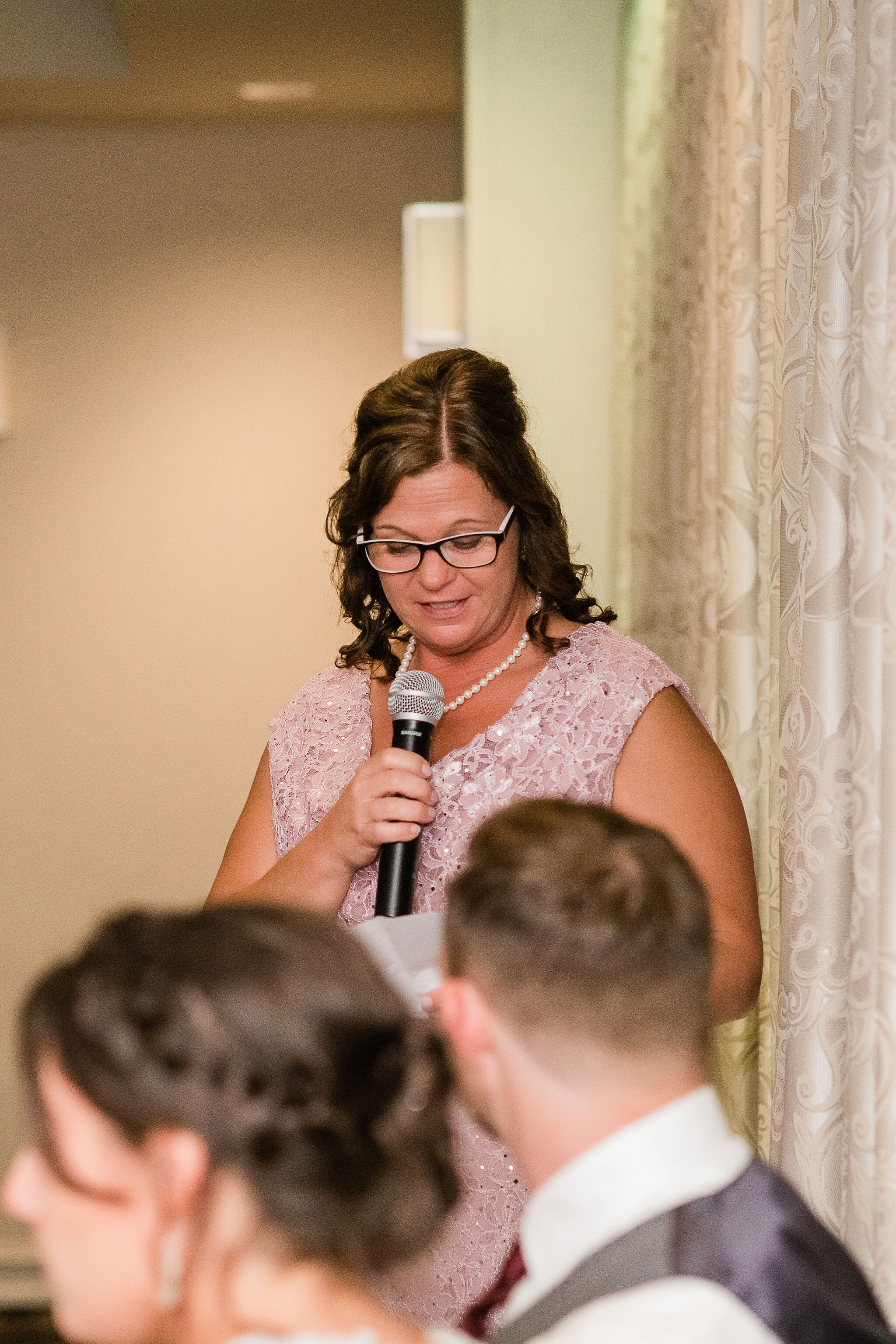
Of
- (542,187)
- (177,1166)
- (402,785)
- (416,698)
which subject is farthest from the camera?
(542,187)

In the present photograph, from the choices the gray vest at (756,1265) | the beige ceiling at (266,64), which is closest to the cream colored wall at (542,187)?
the beige ceiling at (266,64)

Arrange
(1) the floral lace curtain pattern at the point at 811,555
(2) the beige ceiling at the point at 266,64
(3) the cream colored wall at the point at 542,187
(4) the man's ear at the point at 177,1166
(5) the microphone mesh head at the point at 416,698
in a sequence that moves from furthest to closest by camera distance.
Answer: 1. (2) the beige ceiling at the point at 266,64
2. (3) the cream colored wall at the point at 542,187
3. (5) the microphone mesh head at the point at 416,698
4. (1) the floral lace curtain pattern at the point at 811,555
5. (4) the man's ear at the point at 177,1166

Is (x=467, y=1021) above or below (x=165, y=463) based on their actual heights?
below

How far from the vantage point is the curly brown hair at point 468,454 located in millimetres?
1771

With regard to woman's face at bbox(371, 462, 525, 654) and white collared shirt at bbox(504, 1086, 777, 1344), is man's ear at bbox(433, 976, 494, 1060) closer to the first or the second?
white collared shirt at bbox(504, 1086, 777, 1344)

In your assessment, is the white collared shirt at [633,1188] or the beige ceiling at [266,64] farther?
the beige ceiling at [266,64]

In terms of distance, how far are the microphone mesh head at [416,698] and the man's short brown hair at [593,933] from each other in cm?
68

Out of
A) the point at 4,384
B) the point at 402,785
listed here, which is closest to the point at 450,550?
the point at 402,785

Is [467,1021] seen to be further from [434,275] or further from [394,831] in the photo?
[434,275]

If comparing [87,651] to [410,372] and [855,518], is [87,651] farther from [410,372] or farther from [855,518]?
[855,518]

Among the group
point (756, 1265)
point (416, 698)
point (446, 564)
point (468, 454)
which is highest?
point (468, 454)

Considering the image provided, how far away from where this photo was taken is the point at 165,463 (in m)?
4.12

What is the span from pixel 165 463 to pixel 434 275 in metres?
1.41

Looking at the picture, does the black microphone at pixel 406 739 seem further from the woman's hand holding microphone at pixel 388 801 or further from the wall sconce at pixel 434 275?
the wall sconce at pixel 434 275
